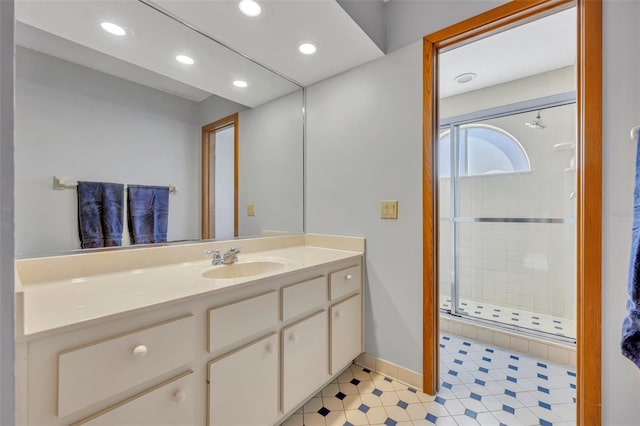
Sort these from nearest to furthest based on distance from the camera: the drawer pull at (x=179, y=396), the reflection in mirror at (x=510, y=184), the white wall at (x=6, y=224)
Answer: the white wall at (x=6, y=224) < the drawer pull at (x=179, y=396) < the reflection in mirror at (x=510, y=184)

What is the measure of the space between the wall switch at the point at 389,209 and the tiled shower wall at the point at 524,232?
Result: 146 centimetres

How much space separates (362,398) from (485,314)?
66.3 inches

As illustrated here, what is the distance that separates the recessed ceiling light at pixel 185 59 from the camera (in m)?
1.47

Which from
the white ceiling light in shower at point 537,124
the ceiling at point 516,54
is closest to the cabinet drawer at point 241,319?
the ceiling at point 516,54

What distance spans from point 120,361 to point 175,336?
0.15 m

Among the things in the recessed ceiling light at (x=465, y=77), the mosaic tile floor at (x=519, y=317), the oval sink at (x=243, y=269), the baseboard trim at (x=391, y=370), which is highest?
the recessed ceiling light at (x=465, y=77)

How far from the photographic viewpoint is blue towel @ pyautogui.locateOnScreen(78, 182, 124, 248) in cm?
114

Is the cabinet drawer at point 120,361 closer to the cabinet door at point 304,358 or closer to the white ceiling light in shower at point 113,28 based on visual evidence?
the cabinet door at point 304,358

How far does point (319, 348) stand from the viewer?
1411mm

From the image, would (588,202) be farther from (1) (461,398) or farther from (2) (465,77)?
(2) (465,77)

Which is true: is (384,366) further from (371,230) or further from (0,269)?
(0,269)

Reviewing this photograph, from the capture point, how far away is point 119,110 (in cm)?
122

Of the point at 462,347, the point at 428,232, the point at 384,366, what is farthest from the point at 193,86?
the point at 462,347

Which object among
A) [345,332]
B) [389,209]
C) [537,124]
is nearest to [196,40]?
[389,209]
